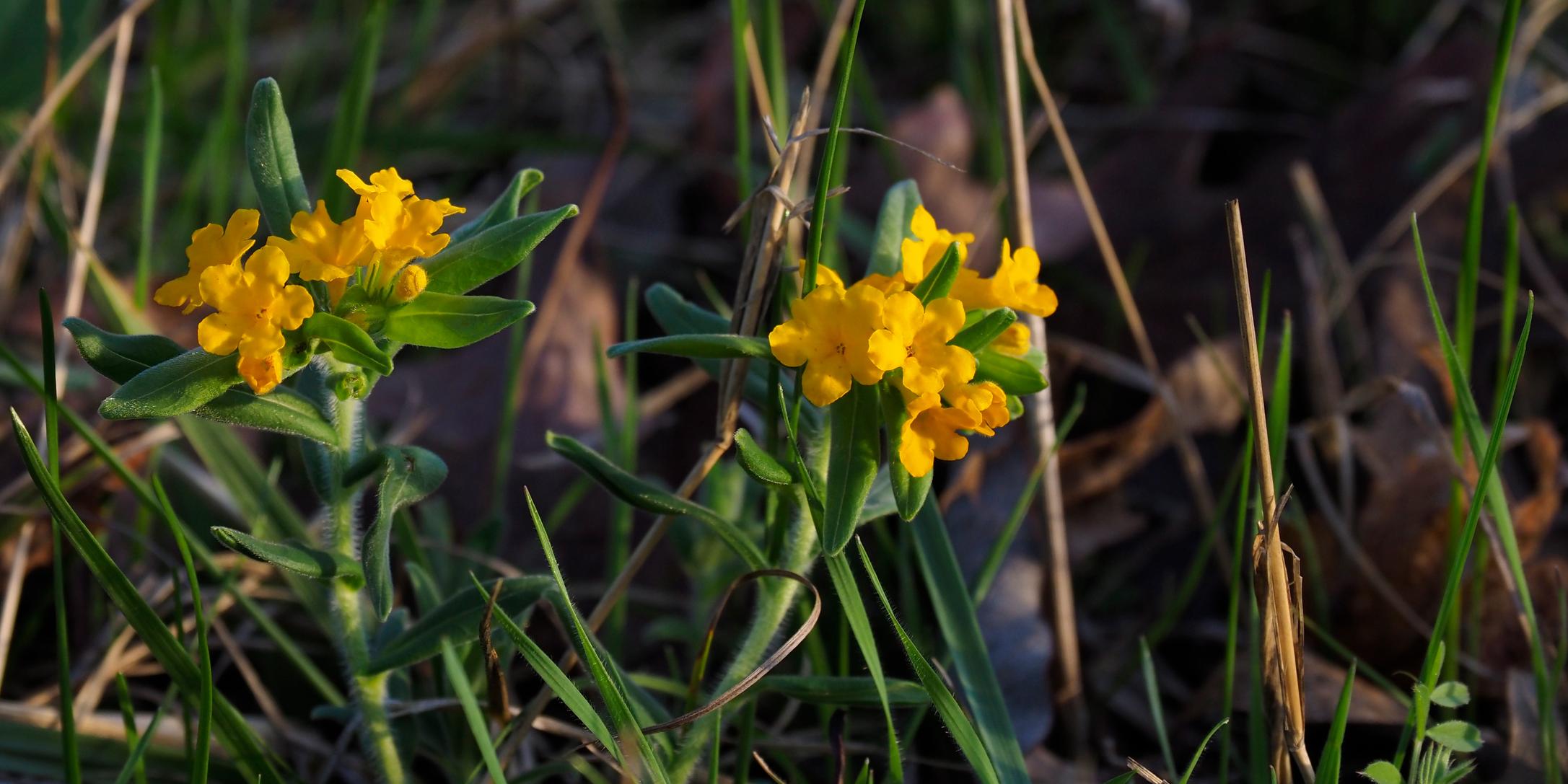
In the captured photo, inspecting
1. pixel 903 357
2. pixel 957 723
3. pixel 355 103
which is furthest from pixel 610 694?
pixel 355 103

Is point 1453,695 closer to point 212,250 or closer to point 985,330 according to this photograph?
point 985,330

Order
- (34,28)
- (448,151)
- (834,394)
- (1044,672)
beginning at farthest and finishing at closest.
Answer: (448,151), (34,28), (1044,672), (834,394)

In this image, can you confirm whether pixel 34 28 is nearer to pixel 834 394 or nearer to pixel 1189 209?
pixel 834 394

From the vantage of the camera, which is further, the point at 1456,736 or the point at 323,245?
the point at 1456,736

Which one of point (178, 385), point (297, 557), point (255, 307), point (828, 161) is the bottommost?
point (297, 557)

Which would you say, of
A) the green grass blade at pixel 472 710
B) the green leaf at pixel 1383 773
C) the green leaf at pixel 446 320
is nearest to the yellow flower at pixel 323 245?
the green leaf at pixel 446 320

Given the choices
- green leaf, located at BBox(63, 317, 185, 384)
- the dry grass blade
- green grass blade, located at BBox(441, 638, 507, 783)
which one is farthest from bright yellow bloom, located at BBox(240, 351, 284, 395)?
the dry grass blade

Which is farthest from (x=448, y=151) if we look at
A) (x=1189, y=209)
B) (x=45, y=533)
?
(x=1189, y=209)

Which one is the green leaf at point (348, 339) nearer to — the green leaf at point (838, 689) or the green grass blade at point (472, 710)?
the green grass blade at point (472, 710)
